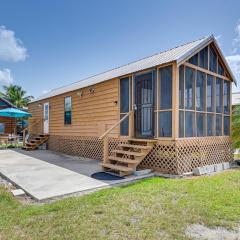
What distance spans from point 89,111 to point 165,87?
4342 millimetres

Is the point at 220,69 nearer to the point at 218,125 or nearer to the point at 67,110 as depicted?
the point at 218,125

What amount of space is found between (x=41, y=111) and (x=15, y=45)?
16.5 ft

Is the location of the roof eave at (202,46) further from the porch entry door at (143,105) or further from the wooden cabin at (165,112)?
the porch entry door at (143,105)

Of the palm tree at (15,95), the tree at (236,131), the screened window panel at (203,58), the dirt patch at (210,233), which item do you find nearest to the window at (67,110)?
the screened window panel at (203,58)

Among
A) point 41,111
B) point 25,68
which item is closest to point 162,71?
point 41,111

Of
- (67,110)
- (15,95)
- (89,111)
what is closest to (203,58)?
(89,111)

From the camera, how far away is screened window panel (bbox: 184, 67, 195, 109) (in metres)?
7.02

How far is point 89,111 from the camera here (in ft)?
33.3

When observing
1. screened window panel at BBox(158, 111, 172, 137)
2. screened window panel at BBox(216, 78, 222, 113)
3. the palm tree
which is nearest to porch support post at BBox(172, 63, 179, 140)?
screened window panel at BBox(158, 111, 172, 137)

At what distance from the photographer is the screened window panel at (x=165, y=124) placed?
21.8 ft

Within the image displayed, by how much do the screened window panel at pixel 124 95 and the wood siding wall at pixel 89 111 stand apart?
218 mm

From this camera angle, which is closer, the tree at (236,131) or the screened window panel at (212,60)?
the screened window panel at (212,60)

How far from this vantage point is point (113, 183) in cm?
565

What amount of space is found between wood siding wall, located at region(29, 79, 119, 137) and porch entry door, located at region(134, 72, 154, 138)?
0.93 meters
